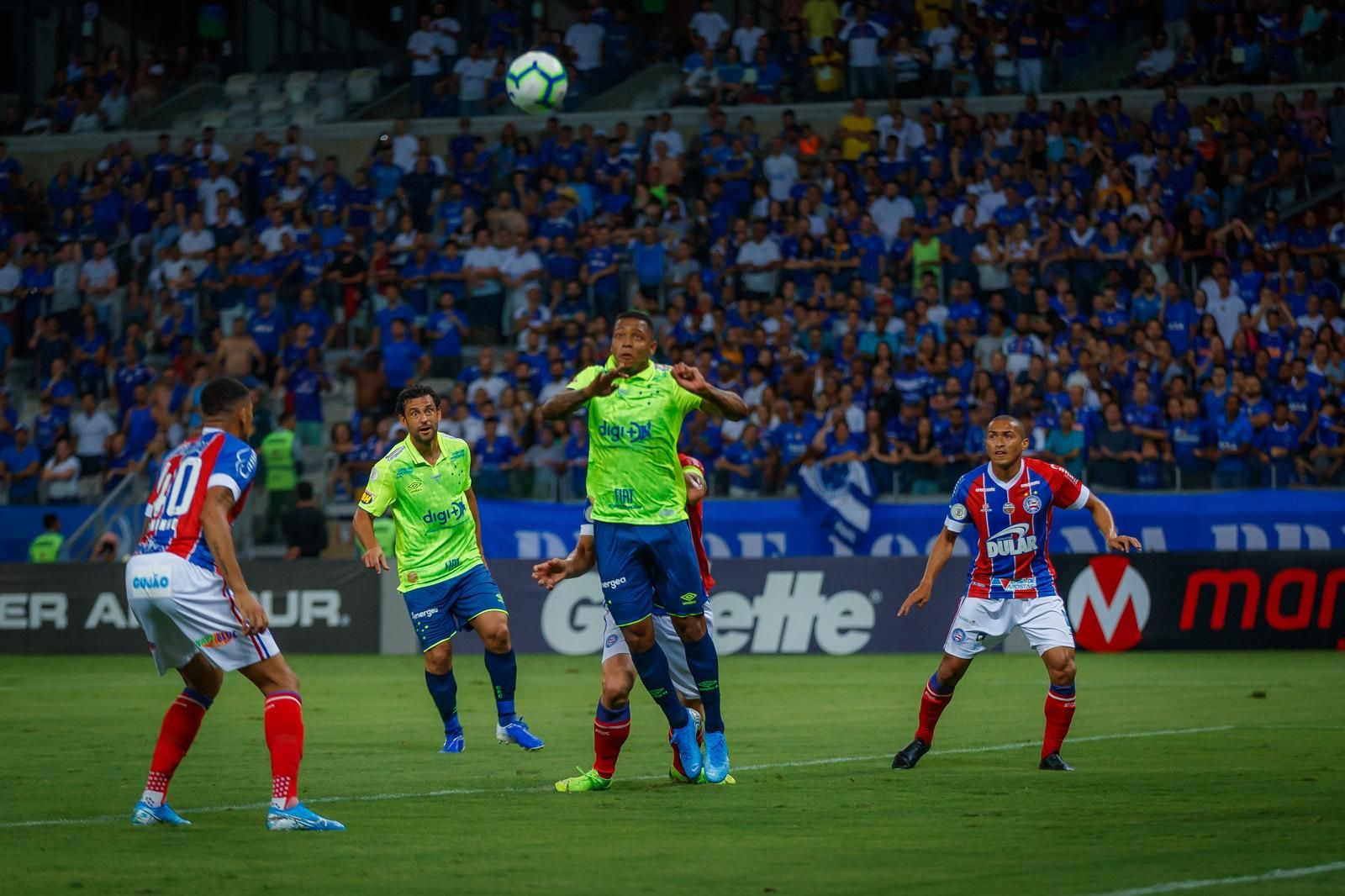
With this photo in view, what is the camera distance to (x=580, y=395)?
9.01 m

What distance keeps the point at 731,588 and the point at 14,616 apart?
907 cm

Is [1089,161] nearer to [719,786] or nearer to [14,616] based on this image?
[14,616]

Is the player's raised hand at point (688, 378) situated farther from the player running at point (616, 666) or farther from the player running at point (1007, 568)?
the player running at point (1007, 568)

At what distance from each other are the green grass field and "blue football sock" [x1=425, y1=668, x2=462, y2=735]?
0.20 m

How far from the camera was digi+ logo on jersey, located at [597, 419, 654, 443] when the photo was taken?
9461 millimetres

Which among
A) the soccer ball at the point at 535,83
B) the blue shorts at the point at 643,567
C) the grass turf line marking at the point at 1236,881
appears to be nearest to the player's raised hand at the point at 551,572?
the blue shorts at the point at 643,567

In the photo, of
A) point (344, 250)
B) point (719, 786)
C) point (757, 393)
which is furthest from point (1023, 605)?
point (344, 250)

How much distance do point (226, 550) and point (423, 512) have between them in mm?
4518

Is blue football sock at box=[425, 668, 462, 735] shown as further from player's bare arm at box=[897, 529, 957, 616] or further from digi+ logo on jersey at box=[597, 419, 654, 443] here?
digi+ logo on jersey at box=[597, 419, 654, 443]

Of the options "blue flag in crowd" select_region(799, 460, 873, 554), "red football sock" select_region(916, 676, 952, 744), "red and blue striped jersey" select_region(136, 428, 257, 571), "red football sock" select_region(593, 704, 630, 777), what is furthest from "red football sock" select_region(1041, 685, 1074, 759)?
"blue flag in crowd" select_region(799, 460, 873, 554)

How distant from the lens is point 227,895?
6.61 meters

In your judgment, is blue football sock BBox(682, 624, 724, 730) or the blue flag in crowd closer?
blue football sock BBox(682, 624, 724, 730)

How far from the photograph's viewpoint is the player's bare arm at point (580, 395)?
8.97 metres

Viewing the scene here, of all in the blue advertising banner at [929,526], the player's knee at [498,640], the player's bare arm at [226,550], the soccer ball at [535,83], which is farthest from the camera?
the soccer ball at [535,83]
